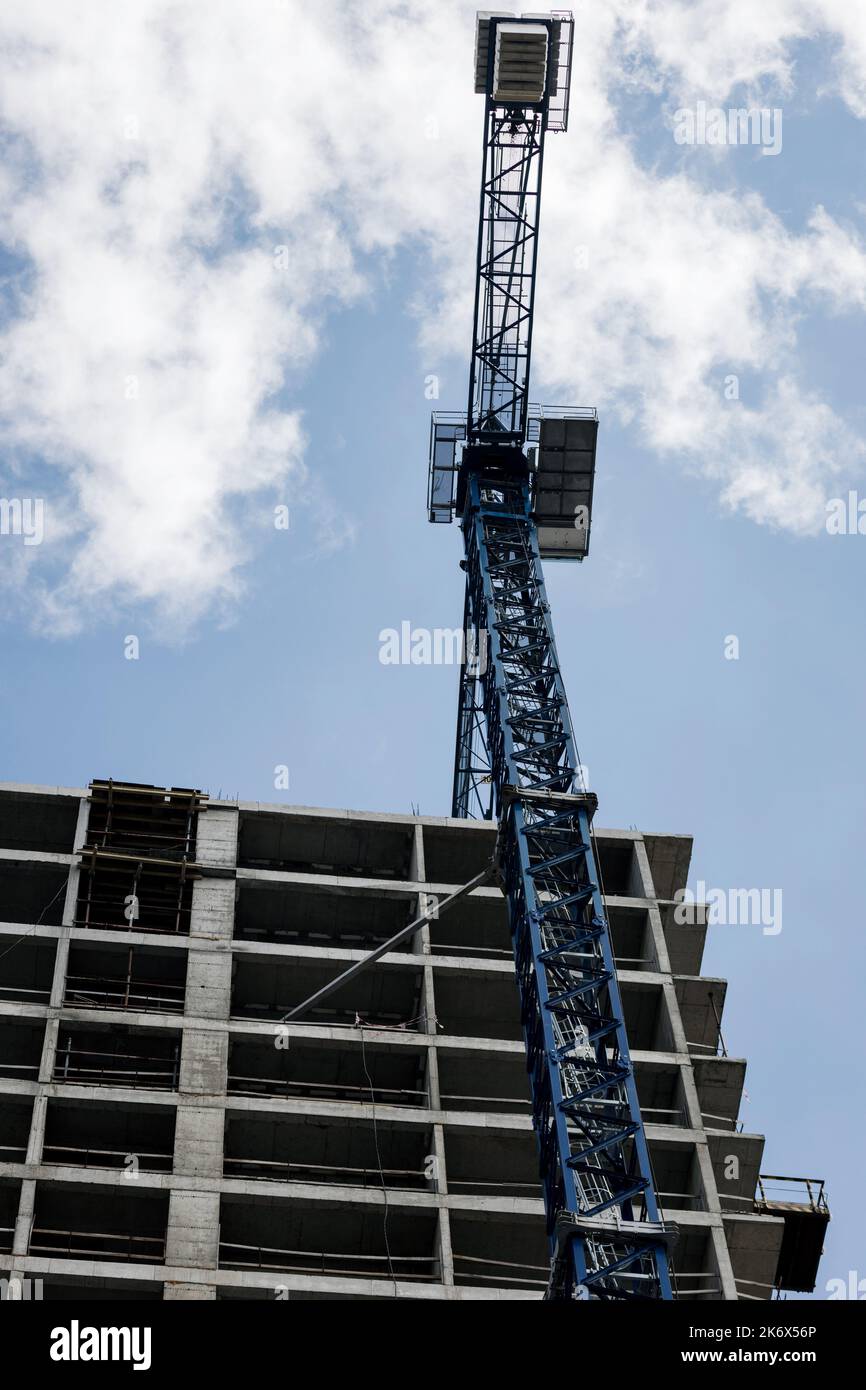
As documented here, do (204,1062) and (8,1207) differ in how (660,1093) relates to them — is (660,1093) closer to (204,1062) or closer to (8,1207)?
(204,1062)

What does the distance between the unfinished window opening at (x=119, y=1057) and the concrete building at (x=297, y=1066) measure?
83 mm

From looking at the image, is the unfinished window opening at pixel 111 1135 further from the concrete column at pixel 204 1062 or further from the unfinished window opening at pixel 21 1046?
the unfinished window opening at pixel 21 1046

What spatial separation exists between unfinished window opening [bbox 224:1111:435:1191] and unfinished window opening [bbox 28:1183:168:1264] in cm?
232

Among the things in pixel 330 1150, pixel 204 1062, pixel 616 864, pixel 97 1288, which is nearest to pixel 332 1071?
pixel 330 1150

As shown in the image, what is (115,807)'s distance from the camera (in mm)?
53594

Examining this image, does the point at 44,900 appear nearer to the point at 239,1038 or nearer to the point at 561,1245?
the point at 239,1038

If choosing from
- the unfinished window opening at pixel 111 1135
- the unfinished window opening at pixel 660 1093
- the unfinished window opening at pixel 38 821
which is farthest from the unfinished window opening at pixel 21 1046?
the unfinished window opening at pixel 660 1093

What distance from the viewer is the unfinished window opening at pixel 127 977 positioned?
162ft

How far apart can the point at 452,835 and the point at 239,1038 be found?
31.5ft

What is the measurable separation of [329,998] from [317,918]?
8.50ft

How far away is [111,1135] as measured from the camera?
4700 centimetres

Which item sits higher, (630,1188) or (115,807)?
(115,807)

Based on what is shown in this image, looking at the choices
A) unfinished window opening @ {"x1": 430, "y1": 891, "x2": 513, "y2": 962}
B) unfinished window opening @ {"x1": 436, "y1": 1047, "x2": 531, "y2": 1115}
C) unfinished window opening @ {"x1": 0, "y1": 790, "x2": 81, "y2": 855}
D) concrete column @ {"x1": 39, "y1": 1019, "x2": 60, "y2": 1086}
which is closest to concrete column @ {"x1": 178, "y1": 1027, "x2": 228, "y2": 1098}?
concrete column @ {"x1": 39, "y1": 1019, "x2": 60, "y2": 1086}
